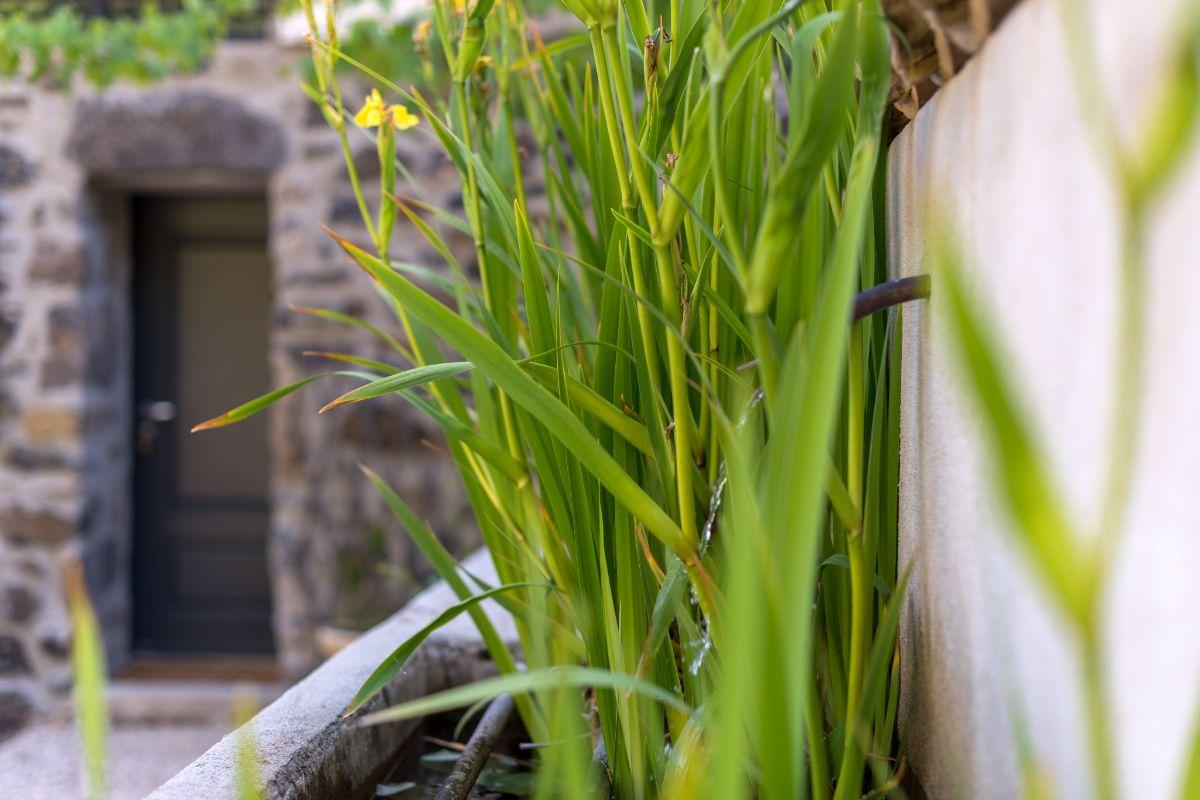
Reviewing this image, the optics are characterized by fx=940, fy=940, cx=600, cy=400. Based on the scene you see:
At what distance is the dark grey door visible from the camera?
322 centimetres

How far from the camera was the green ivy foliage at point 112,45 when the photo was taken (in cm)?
261

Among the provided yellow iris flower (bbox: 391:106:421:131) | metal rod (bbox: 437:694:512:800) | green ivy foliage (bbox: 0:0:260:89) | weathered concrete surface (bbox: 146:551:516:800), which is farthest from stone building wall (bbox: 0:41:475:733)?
yellow iris flower (bbox: 391:106:421:131)

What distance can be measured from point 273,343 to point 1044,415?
2819mm

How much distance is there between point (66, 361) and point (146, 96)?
855 millimetres

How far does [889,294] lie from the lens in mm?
585

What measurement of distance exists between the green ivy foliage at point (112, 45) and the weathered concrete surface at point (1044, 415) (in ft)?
8.65

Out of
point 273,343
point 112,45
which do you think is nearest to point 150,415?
point 273,343

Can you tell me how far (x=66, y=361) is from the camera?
293 centimetres

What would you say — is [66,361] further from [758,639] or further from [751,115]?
[758,639]

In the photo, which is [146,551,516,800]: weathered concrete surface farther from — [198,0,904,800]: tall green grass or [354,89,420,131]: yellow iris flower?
[354,89,420,131]: yellow iris flower

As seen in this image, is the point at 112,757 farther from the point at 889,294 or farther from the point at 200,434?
the point at 889,294

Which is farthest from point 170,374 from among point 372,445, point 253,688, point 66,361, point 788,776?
point 788,776

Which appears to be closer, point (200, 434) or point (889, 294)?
point (889, 294)

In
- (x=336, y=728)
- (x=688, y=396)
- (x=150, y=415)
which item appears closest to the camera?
(x=688, y=396)
